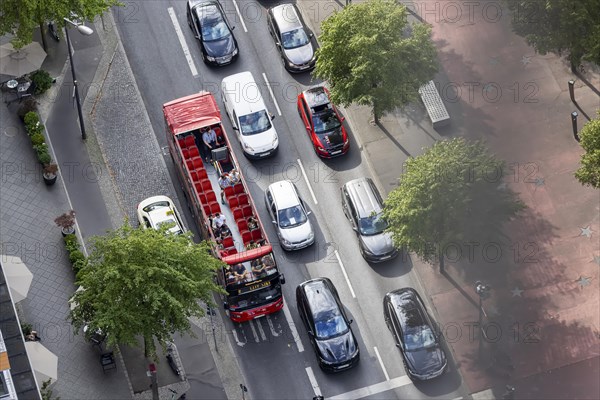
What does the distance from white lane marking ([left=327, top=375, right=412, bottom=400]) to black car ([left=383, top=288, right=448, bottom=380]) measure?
53cm

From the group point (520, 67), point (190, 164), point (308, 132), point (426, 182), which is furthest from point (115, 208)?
point (520, 67)

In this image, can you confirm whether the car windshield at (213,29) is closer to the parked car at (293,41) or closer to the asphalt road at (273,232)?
the asphalt road at (273,232)

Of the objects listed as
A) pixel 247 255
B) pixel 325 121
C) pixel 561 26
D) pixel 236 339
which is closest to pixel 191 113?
pixel 325 121

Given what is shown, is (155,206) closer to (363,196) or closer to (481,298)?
(363,196)

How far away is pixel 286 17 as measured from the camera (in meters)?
88.4

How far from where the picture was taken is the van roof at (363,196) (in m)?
80.6

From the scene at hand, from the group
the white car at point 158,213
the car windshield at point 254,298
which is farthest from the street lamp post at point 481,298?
the white car at point 158,213

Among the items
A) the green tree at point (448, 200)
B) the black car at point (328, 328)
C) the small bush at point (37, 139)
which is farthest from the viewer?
the small bush at point (37, 139)

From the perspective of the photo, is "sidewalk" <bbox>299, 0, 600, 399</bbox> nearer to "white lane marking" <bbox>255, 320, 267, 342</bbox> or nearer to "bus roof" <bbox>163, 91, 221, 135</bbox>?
"bus roof" <bbox>163, 91, 221, 135</bbox>

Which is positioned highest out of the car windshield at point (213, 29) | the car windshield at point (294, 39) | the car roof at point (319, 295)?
the car windshield at point (213, 29)

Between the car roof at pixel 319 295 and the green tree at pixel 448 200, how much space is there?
14.7ft

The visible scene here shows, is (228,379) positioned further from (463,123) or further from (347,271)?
(463,123)

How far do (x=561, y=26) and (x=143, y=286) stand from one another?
1107 inches

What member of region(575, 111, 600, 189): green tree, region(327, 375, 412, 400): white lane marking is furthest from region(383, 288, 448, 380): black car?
region(575, 111, 600, 189): green tree
